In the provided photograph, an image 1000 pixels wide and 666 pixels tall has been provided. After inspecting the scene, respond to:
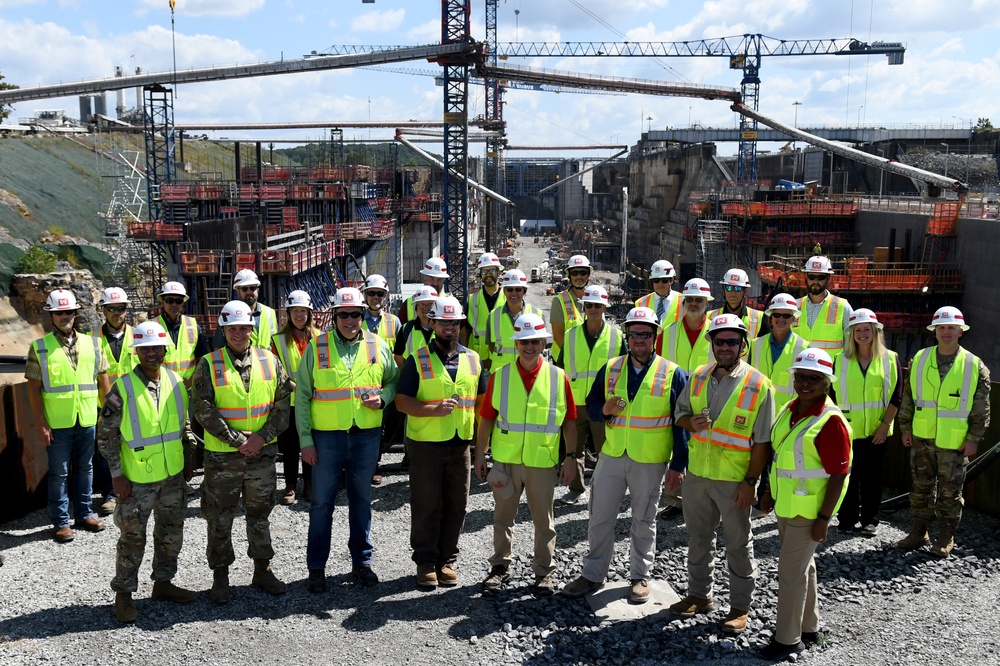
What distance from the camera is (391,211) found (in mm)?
47562

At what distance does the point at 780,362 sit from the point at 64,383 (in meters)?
6.34

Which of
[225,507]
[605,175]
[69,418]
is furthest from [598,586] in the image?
[605,175]

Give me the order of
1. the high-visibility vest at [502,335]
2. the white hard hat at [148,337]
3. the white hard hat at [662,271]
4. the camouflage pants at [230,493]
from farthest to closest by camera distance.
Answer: the white hard hat at [662,271]
the high-visibility vest at [502,335]
the camouflage pants at [230,493]
the white hard hat at [148,337]

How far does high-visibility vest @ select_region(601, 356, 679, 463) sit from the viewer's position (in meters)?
5.94

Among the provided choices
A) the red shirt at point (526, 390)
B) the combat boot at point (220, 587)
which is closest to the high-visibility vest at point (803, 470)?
the red shirt at point (526, 390)

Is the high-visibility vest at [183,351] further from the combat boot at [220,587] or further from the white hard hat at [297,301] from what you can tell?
the combat boot at [220,587]

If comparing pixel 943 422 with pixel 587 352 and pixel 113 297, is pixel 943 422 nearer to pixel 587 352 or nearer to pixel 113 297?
pixel 587 352

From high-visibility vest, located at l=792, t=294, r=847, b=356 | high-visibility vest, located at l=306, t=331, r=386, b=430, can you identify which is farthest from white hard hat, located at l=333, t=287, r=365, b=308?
high-visibility vest, located at l=792, t=294, r=847, b=356

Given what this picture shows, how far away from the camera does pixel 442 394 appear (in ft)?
20.6

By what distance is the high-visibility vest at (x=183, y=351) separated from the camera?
7.72 meters

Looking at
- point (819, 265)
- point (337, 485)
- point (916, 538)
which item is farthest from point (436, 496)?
point (819, 265)

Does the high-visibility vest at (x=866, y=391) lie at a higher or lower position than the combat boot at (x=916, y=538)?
higher

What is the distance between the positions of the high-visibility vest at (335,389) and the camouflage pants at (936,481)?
15.3 feet

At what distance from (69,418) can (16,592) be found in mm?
1611
